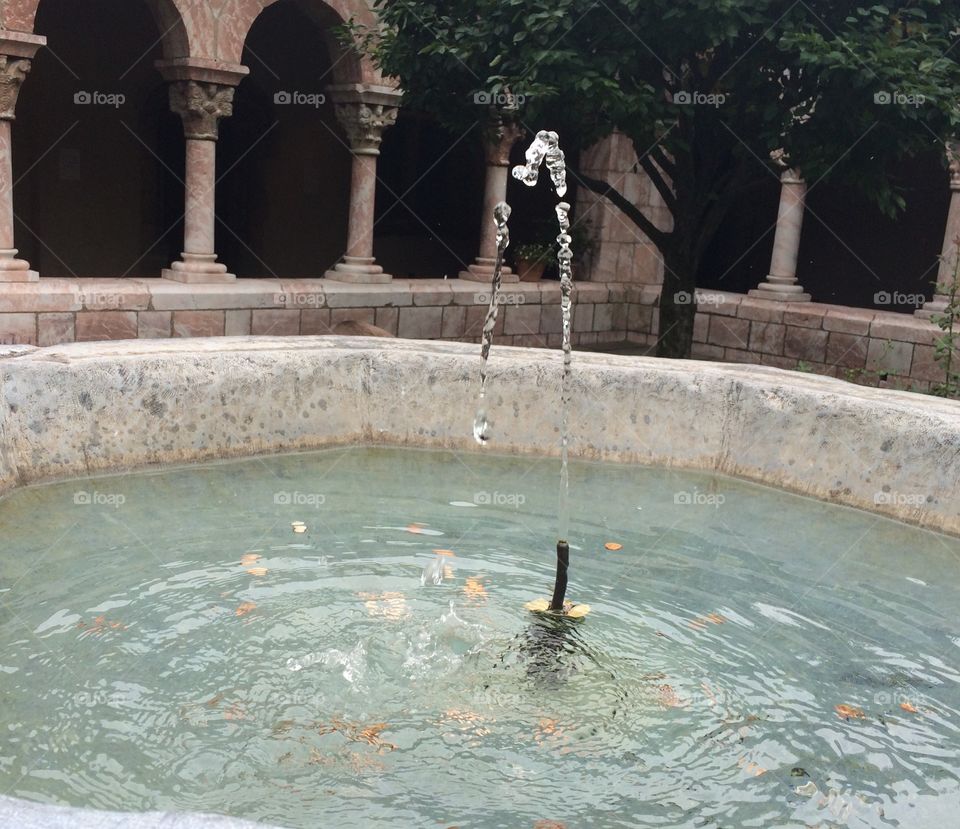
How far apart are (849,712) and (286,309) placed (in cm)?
623

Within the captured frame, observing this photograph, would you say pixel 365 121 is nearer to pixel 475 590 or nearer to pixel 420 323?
pixel 420 323

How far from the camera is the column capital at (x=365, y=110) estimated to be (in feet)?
30.1

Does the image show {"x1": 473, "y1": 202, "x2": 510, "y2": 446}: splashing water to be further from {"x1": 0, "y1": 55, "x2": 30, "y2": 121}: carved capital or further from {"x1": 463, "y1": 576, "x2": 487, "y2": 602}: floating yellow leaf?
{"x1": 0, "y1": 55, "x2": 30, "y2": 121}: carved capital

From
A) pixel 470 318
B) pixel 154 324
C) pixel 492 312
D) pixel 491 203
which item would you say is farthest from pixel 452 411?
pixel 491 203

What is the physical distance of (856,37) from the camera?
19.5 feet

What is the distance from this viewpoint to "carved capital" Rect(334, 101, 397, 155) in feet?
30.2

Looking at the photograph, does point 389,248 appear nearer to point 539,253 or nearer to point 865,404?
point 539,253

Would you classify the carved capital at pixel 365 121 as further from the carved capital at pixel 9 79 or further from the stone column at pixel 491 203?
the carved capital at pixel 9 79

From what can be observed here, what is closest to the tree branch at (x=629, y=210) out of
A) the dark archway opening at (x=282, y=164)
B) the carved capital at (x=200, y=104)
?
the carved capital at (x=200, y=104)

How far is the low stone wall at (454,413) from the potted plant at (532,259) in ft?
16.9

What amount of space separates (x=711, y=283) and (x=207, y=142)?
20.2ft

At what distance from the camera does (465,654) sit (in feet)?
10.5

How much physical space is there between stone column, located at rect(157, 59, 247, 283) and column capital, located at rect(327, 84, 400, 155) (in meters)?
1.00

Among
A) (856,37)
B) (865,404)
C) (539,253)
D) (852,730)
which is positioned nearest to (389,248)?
(539,253)
